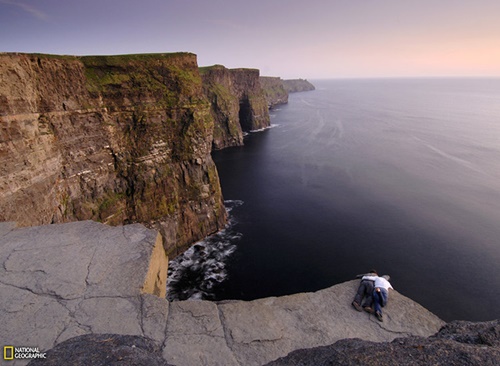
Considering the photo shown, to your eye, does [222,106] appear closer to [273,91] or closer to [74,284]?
[74,284]

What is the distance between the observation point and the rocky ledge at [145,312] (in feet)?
19.7

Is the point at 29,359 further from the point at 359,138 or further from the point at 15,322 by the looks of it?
the point at 359,138

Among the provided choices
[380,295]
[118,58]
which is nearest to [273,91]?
[118,58]

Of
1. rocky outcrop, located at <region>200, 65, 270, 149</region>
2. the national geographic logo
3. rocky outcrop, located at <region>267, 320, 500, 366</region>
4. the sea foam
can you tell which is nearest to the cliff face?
the sea foam

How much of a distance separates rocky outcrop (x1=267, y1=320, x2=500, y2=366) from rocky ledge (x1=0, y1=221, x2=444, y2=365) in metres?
1.49

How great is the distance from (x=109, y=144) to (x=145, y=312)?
21.6 m

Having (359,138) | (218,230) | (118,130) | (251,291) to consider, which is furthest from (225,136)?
(251,291)

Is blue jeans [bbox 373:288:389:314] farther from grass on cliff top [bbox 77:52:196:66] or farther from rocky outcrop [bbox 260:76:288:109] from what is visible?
rocky outcrop [bbox 260:76:288:109]

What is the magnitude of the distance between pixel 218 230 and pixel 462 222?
31273mm

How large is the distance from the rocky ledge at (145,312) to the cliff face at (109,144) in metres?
10.2

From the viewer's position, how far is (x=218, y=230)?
3366 cm

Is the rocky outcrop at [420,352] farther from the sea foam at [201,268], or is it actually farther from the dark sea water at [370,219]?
the sea foam at [201,268]

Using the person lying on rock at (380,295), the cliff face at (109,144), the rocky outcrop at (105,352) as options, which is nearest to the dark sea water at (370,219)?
the cliff face at (109,144)

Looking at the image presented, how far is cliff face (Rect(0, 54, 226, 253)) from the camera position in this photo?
17.5 m
